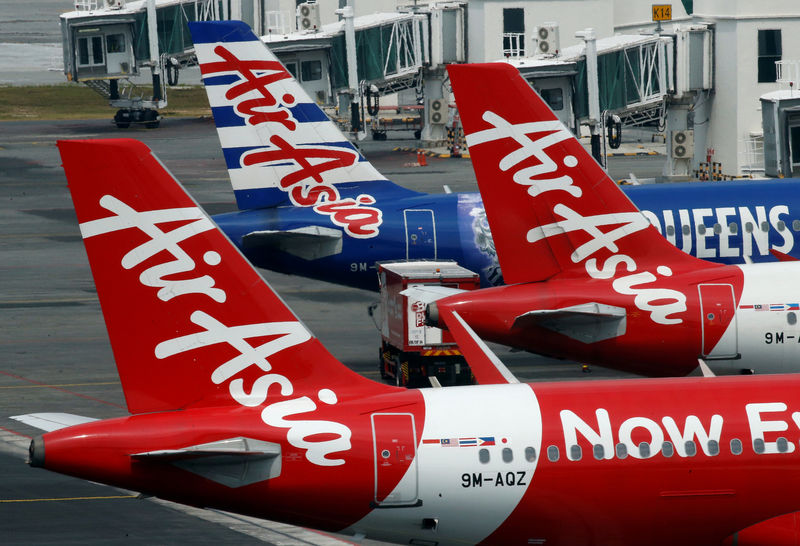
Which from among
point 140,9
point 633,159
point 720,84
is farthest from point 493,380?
point 140,9

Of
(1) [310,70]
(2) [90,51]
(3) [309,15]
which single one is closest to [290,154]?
(1) [310,70]

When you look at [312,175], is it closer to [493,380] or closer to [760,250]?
[760,250]

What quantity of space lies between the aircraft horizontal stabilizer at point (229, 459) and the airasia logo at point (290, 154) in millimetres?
22338

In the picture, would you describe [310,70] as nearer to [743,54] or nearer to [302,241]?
[743,54]

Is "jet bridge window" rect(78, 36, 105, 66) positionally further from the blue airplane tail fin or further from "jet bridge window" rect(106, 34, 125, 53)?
the blue airplane tail fin

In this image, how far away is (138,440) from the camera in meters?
18.8

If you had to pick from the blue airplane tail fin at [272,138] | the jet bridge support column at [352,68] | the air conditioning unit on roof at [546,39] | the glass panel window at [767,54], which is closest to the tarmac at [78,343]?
the jet bridge support column at [352,68]

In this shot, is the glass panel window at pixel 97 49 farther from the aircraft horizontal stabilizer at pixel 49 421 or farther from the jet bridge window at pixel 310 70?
the aircraft horizontal stabilizer at pixel 49 421

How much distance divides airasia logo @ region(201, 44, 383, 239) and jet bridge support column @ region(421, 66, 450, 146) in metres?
54.2

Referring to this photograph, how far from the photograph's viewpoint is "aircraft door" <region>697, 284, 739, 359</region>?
30.4 m

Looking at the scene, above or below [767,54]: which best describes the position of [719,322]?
below

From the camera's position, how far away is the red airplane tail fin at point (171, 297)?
18797mm

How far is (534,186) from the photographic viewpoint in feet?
102

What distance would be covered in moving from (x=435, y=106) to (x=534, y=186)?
68.8 metres
